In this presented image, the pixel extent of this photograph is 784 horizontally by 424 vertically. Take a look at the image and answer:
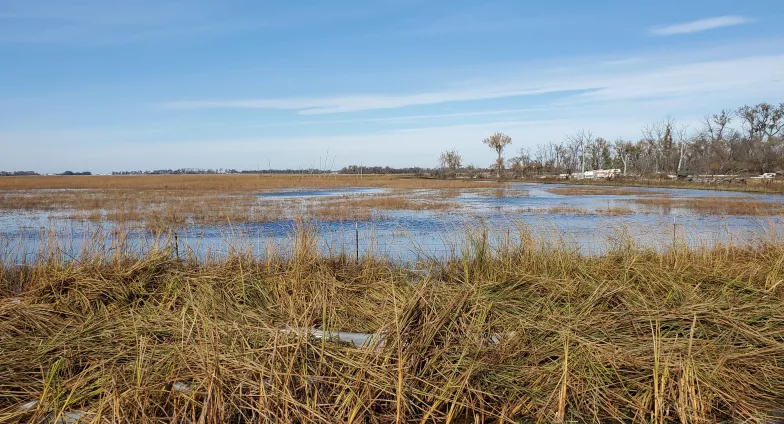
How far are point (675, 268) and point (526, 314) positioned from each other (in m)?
3.34

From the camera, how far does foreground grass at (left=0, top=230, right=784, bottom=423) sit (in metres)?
3.46

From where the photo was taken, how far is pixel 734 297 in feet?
Answer: 18.1

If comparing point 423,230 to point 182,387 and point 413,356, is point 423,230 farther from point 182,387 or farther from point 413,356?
point 182,387

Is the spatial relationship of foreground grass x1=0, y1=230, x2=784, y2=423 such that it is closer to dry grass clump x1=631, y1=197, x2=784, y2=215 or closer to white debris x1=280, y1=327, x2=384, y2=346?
white debris x1=280, y1=327, x2=384, y2=346

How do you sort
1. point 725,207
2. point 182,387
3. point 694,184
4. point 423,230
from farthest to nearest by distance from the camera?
point 694,184
point 725,207
point 423,230
point 182,387

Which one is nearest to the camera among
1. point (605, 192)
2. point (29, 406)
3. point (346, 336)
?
point (29, 406)

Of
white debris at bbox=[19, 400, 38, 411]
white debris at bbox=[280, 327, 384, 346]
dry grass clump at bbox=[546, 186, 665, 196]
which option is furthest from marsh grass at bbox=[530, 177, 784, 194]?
white debris at bbox=[19, 400, 38, 411]

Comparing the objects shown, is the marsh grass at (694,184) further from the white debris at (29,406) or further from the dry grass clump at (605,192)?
the white debris at (29,406)

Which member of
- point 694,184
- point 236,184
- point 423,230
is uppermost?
point 236,184

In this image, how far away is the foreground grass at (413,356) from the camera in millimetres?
3463

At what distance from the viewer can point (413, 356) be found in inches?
153

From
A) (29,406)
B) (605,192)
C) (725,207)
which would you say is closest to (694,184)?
(605,192)

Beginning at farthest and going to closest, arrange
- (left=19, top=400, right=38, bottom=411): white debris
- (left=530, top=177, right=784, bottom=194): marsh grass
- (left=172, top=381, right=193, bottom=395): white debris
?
(left=530, top=177, right=784, bottom=194): marsh grass → (left=172, top=381, right=193, bottom=395): white debris → (left=19, top=400, right=38, bottom=411): white debris

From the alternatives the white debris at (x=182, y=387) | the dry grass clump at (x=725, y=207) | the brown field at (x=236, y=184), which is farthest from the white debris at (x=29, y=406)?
the brown field at (x=236, y=184)
